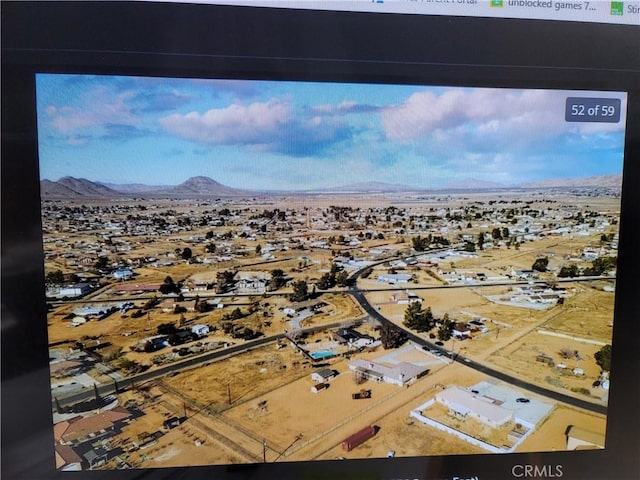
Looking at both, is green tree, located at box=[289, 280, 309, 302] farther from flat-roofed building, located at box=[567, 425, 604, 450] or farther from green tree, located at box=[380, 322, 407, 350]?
flat-roofed building, located at box=[567, 425, 604, 450]

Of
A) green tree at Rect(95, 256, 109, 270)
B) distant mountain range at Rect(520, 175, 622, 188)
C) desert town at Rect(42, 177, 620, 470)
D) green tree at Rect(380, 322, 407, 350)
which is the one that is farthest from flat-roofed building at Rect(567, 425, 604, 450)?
green tree at Rect(95, 256, 109, 270)

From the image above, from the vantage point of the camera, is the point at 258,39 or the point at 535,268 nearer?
the point at 258,39

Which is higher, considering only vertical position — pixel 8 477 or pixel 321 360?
pixel 321 360

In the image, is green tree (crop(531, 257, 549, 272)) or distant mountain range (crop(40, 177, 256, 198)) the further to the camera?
green tree (crop(531, 257, 549, 272))

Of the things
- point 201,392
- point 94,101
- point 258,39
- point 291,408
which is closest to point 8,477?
point 201,392

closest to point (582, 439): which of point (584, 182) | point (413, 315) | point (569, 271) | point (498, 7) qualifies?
point (569, 271)

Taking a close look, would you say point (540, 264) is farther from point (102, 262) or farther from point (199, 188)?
point (102, 262)

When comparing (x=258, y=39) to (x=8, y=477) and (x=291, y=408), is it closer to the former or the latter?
(x=291, y=408)
